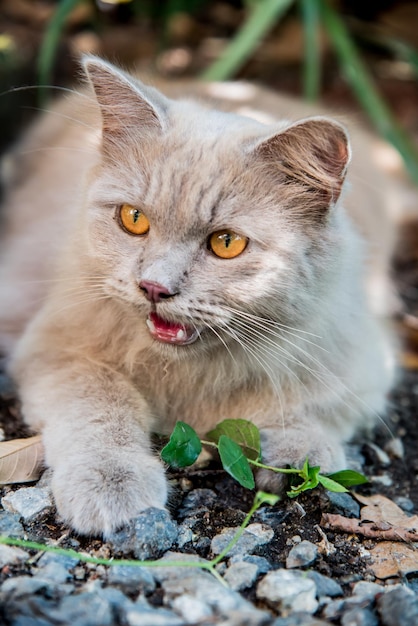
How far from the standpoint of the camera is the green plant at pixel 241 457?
1769 mm

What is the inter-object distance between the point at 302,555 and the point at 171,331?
2.03 feet

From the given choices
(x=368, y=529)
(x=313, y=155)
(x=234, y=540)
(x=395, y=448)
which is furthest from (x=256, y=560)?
(x=313, y=155)

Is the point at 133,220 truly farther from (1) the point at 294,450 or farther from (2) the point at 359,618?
(2) the point at 359,618

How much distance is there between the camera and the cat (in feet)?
5.64

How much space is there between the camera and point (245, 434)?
1879 millimetres

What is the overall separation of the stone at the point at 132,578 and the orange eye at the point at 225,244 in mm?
754

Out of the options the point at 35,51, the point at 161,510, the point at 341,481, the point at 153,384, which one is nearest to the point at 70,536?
the point at 161,510

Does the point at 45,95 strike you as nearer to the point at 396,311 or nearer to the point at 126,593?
the point at 396,311

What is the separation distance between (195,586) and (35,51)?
11.5ft

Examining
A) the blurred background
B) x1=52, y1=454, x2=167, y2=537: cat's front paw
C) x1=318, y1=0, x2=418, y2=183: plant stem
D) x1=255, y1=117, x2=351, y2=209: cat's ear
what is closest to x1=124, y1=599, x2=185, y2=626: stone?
x1=52, y1=454, x2=167, y2=537: cat's front paw

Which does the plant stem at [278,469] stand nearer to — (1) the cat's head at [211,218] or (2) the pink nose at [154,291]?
(1) the cat's head at [211,218]

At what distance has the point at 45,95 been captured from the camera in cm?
371

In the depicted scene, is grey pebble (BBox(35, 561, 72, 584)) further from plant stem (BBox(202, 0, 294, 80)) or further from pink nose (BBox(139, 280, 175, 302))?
plant stem (BBox(202, 0, 294, 80))

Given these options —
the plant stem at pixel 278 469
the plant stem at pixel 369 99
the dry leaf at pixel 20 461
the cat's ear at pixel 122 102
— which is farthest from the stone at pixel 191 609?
the plant stem at pixel 369 99
